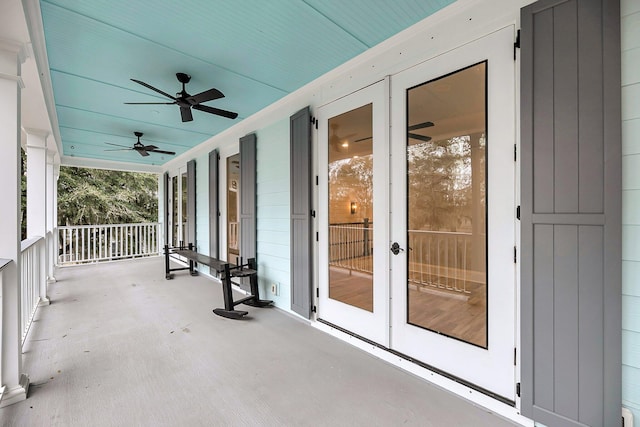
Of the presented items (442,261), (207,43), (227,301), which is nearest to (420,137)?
(442,261)

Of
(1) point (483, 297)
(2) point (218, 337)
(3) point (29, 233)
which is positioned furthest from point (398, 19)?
(3) point (29, 233)

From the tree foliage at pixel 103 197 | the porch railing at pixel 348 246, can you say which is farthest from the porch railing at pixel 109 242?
the porch railing at pixel 348 246

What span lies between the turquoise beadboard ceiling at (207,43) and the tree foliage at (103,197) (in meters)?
8.02

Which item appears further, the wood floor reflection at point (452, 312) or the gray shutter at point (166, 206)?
the gray shutter at point (166, 206)

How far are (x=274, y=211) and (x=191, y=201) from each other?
11.1 ft

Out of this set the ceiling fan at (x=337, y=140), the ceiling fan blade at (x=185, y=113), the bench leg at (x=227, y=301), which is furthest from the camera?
the bench leg at (x=227, y=301)

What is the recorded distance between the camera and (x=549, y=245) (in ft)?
5.43

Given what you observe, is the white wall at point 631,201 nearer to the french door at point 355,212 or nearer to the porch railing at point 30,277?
the french door at point 355,212

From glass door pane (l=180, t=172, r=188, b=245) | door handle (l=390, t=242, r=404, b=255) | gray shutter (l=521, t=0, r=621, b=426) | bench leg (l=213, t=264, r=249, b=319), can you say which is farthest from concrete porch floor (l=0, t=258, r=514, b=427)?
glass door pane (l=180, t=172, r=188, b=245)

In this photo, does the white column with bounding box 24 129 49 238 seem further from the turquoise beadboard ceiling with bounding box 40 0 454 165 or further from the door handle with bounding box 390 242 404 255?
the door handle with bounding box 390 242 404 255

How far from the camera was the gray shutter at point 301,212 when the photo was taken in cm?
332

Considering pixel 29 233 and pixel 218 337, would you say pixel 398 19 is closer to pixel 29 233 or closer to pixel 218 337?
pixel 218 337

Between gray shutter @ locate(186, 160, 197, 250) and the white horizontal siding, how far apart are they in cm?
281

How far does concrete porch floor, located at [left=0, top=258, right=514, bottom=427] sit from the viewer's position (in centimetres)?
182
